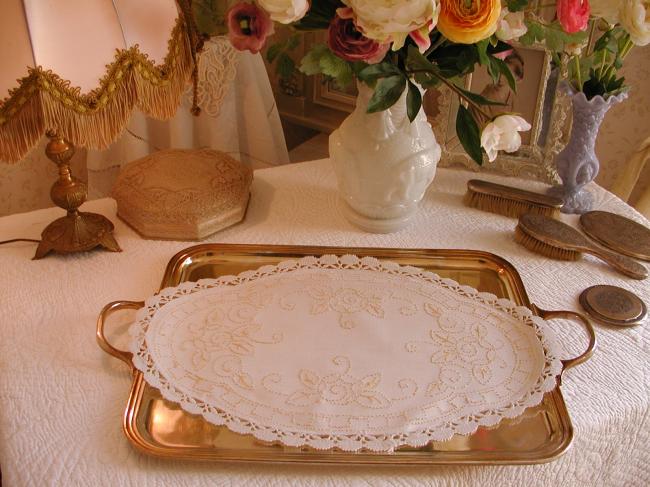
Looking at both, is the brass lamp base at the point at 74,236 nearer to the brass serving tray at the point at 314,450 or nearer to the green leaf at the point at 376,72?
the brass serving tray at the point at 314,450

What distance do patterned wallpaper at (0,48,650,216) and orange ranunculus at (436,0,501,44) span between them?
0.78 m

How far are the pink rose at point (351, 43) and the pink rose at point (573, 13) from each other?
0.20m

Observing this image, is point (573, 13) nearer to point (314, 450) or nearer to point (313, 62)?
point (313, 62)

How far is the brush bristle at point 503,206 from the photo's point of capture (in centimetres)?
88

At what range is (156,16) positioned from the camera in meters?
0.67

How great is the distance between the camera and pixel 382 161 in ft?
2.64

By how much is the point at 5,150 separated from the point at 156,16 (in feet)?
0.69

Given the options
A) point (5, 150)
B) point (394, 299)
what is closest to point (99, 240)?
point (5, 150)

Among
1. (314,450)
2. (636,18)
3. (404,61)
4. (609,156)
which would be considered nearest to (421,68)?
(404,61)

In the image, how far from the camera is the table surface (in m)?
0.54

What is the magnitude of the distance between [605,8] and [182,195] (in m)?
0.57

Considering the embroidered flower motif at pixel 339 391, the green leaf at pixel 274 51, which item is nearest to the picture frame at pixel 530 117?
the green leaf at pixel 274 51

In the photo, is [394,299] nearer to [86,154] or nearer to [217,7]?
[217,7]

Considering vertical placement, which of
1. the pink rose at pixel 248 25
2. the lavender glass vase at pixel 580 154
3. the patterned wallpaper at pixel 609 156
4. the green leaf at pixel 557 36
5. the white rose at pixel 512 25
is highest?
the white rose at pixel 512 25
